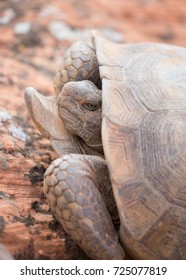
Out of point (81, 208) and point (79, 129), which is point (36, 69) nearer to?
point (79, 129)

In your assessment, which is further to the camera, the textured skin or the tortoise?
the textured skin

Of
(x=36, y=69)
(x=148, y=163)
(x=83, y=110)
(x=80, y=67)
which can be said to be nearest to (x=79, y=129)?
(x=83, y=110)

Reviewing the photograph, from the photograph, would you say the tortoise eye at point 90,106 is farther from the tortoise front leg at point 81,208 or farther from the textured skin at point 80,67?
the tortoise front leg at point 81,208

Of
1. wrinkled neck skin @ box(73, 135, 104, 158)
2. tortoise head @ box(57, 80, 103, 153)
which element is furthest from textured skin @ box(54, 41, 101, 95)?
wrinkled neck skin @ box(73, 135, 104, 158)

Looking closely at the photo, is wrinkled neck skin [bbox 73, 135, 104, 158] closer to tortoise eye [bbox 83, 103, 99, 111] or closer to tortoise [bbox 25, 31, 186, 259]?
tortoise eye [bbox 83, 103, 99, 111]

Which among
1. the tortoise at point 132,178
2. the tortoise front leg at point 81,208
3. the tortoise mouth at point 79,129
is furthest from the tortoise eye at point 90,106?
the tortoise front leg at point 81,208

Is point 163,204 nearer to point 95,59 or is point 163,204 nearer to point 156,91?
point 156,91

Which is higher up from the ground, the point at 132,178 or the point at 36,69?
the point at 132,178
